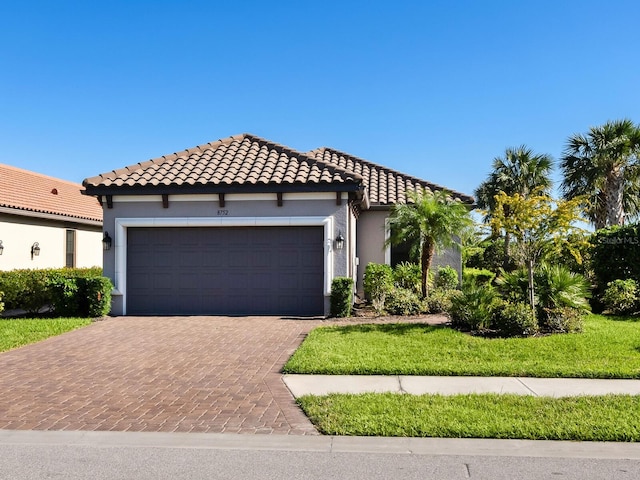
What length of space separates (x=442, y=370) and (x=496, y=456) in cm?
299

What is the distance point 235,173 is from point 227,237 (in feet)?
6.26

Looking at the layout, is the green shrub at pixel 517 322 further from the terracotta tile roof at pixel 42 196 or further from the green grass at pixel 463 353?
the terracotta tile roof at pixel 42 196

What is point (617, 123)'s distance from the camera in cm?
2294

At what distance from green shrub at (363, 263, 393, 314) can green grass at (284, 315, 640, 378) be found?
3205 millimetres

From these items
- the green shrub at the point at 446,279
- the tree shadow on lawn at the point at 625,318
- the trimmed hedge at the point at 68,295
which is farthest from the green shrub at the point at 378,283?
the trimmed hedge at the point at 68,295

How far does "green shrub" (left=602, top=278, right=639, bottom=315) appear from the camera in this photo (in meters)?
13.5

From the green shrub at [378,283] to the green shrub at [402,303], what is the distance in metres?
0.21

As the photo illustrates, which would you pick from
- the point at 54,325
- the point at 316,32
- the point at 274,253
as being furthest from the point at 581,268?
the point at 54,325

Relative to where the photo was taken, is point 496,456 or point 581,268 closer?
point 496,456

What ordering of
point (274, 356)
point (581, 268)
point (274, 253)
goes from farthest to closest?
point (581, 268), point (274, 253), point (274, 356)

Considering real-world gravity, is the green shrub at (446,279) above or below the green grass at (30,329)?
above

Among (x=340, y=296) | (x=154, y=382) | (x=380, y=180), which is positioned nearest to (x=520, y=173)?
(x=380, y=180)

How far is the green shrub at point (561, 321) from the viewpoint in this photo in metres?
10.3

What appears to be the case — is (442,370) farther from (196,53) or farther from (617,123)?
(617,123)
